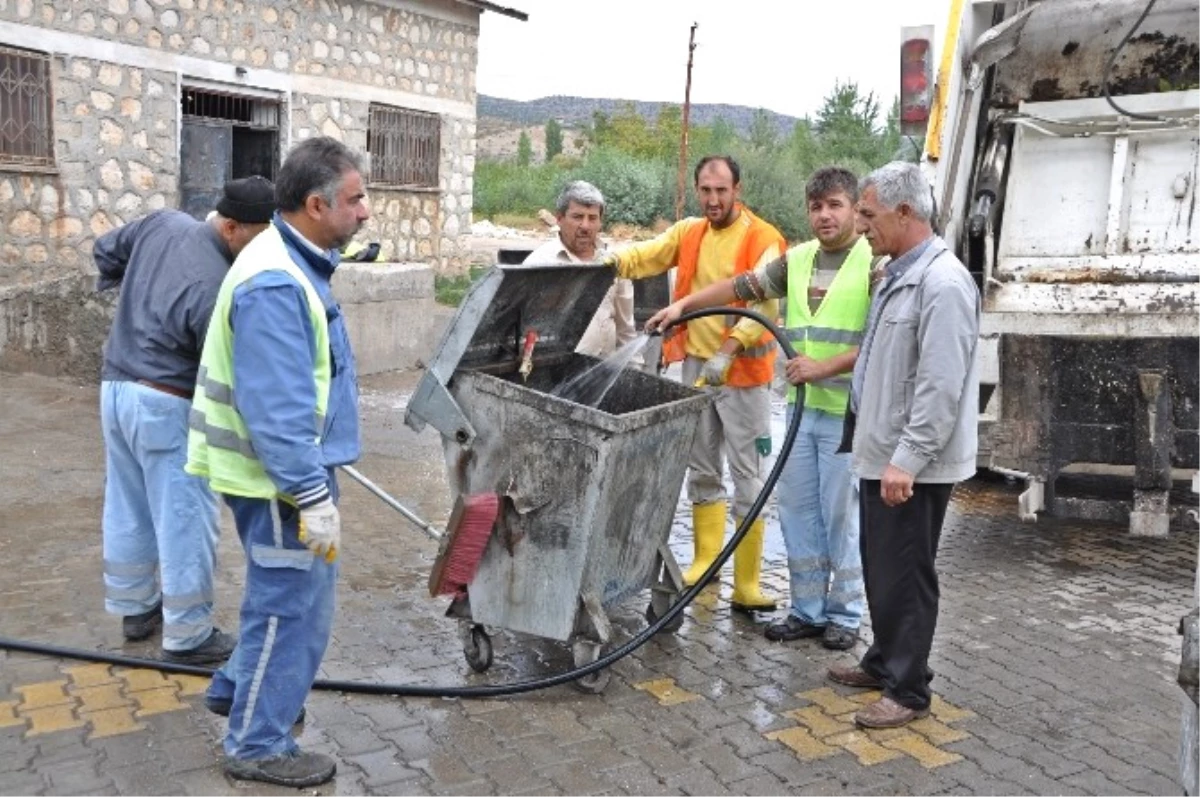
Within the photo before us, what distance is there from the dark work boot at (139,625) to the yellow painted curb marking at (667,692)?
1.68 m

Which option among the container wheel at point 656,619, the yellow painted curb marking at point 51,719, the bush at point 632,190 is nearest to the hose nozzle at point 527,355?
the container wheel at point 656,619

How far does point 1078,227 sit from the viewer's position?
5.83 metres

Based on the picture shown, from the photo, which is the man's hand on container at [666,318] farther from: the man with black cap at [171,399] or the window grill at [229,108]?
the window grill at [229,108]

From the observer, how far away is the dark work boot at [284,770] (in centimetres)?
318

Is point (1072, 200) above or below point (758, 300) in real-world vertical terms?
above

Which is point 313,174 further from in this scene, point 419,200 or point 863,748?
point 419,200

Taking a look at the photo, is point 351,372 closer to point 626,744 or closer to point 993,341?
point 626,744

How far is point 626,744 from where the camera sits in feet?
11.7

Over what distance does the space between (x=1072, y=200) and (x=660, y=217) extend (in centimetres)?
2369

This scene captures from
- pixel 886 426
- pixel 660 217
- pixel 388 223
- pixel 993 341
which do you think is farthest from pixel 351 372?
pixel 660 217

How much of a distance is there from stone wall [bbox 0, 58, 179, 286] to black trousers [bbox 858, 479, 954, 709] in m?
7.85

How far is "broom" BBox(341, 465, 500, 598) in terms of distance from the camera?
3.80m

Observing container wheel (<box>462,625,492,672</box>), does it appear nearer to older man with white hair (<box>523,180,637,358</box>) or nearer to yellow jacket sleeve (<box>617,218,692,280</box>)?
older man with white hair (<box>523,180,637,358</box>)

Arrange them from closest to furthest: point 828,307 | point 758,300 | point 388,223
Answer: point 828,307, point 758,300, point 388,223
